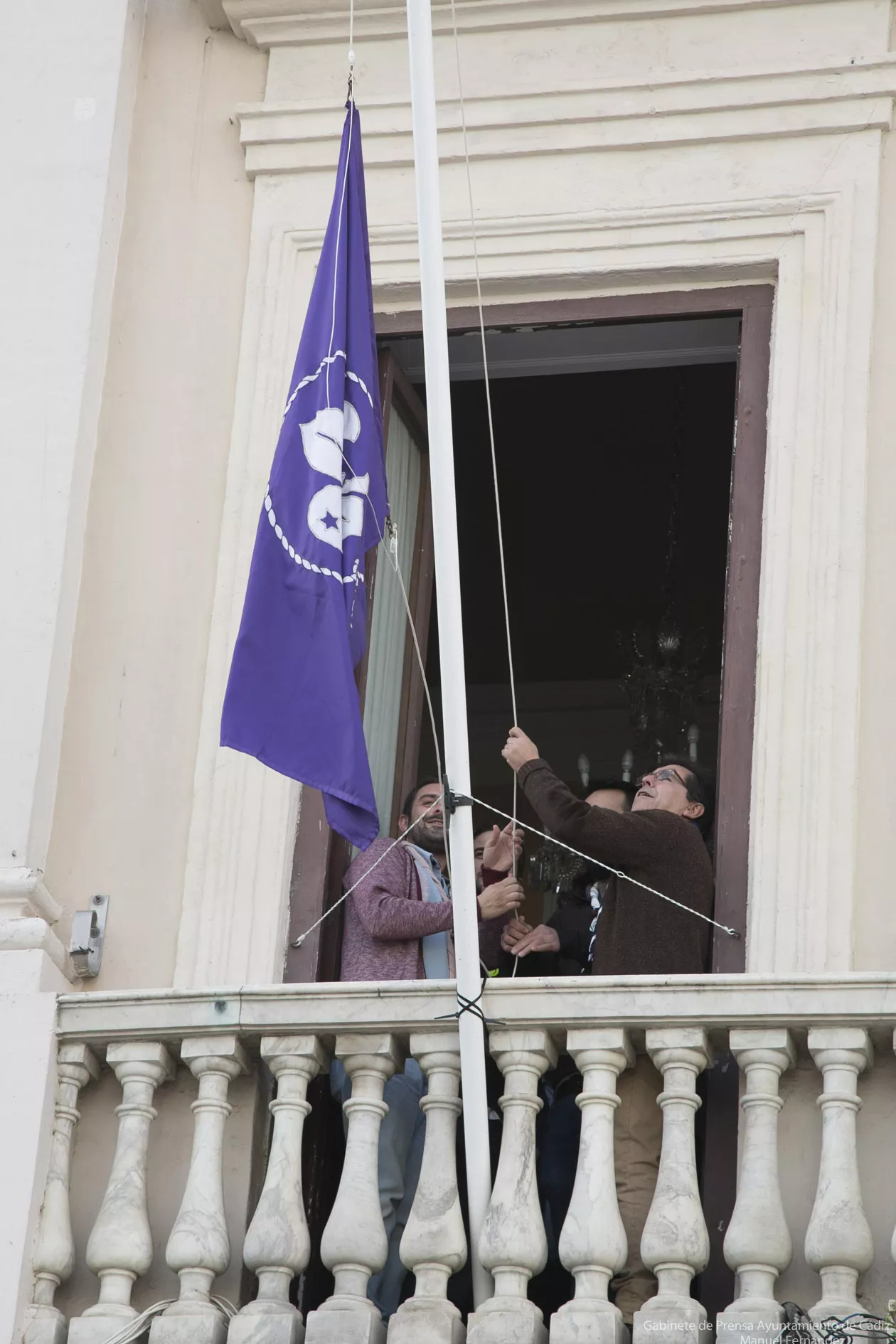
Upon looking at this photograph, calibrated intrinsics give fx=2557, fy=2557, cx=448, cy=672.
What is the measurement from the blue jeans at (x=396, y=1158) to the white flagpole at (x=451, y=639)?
0.30 metres

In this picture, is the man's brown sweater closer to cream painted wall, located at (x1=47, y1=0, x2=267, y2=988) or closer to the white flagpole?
the white flagpole

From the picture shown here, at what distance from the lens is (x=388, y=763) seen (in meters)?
7.81

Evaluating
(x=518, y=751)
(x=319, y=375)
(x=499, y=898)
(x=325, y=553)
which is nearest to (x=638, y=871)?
(x=518, y=751)

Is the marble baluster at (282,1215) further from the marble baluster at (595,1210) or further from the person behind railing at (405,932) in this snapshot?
the marble baluster at (595,1210)

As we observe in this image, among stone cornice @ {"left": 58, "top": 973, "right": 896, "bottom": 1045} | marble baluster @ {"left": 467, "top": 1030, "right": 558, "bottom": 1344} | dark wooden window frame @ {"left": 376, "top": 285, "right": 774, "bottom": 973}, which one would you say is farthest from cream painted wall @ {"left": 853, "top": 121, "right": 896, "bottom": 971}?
marble baluster @ {"left": 467, "top": 1030, "right": 558, "bottom": 1344}

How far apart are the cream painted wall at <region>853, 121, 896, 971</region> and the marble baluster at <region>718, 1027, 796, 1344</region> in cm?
60

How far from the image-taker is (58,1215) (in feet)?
21.6

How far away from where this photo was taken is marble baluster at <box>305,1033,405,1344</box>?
614 cm

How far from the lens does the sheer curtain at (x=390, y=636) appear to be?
7.75 m

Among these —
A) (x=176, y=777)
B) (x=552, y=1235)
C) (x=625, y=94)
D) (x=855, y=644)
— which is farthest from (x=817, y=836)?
(x=625, y=94)

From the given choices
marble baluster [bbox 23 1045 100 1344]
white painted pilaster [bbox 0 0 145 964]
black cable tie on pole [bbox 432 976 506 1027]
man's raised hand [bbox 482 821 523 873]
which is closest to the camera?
→ black cable tie on pole [bbox 432 976 506 1027]

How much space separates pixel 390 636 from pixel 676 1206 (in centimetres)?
236

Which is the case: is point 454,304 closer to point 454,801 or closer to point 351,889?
point 351,889

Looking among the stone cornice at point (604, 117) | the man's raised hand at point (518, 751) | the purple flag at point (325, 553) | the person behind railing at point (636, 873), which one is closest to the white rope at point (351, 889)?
the man's raised hand at point (518, 751)
